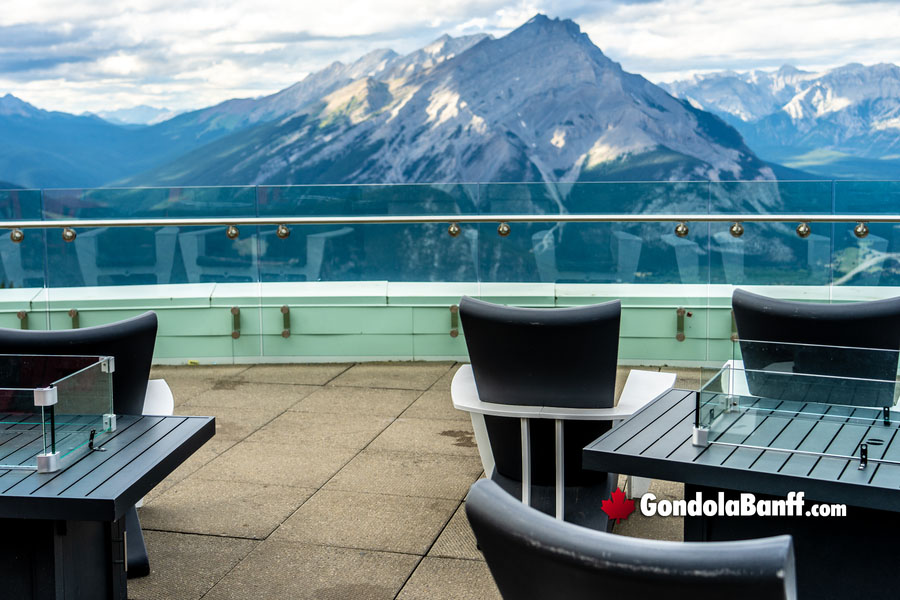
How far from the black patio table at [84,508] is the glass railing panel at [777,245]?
3738mm

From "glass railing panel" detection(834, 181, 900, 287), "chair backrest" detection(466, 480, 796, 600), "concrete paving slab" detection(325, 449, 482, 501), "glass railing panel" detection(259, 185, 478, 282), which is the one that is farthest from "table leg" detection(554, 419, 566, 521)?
"glass railing panel" detection(834, 181, 900, 287)

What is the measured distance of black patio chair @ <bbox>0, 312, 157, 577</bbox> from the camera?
234cm

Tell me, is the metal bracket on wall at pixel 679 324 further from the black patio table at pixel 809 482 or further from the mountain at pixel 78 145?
the mountain at pixel 78 145

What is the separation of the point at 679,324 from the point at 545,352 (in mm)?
2791

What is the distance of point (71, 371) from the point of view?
2.02 metres

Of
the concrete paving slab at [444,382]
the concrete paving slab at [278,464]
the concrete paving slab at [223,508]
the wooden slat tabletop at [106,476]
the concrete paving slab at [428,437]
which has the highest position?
the wooden slat tabletop at [106,476]

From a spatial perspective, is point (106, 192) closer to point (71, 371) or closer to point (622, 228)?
point (622, 228)

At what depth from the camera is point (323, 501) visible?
3.13 metres

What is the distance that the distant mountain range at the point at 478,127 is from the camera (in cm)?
5231

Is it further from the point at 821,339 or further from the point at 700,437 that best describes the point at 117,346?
Answer: the point at 821,339

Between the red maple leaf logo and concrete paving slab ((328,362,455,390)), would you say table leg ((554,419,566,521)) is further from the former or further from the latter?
concrete paving slab ((328,362,455,390))

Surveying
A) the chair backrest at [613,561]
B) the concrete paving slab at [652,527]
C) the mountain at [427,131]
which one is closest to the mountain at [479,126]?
the mountain at [427,131]

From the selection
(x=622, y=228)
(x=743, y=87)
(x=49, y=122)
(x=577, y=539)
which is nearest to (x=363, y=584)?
(x=577, y=539)

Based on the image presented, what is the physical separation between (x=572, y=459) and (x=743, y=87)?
55.8m
